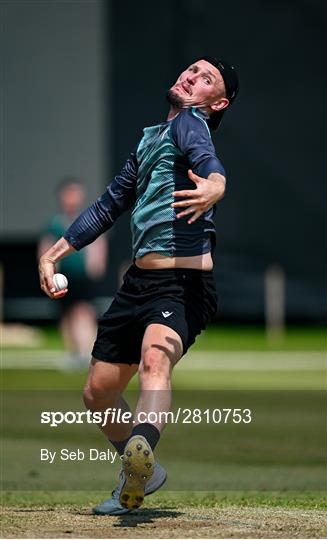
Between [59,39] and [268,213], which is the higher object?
[59,39]

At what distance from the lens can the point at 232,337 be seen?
85.5ft

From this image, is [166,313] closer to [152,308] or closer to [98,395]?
[152,308]

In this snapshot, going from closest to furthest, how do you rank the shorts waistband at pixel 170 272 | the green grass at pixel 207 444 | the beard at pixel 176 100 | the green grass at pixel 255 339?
the shorts waistband at pixel 170 272
the beard at pixel 176 100
the green grass at pixel 207 444
the green grass at pixel 255 339

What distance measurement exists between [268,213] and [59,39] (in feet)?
16.4

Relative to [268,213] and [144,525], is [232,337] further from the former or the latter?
[144,525]

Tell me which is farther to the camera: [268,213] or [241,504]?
[268,213]

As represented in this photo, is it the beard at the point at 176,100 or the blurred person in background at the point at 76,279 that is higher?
the beard at the point at 176,100

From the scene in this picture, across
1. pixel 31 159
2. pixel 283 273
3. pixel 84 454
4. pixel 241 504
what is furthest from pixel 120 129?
pixel 241 504

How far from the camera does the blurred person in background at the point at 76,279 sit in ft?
61.4

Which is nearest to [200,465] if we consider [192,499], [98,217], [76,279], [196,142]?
[192,499]

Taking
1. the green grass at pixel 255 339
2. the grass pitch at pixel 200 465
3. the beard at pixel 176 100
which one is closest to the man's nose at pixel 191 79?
the beard at pixel 176 100

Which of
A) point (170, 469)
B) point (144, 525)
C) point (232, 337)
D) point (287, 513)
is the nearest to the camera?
point (144, 525)

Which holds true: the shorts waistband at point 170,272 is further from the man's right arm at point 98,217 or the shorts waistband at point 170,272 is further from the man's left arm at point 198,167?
the man's right arm at point 98,217

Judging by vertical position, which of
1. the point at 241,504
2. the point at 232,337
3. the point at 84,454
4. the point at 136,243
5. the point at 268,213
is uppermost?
the point at 136,243
